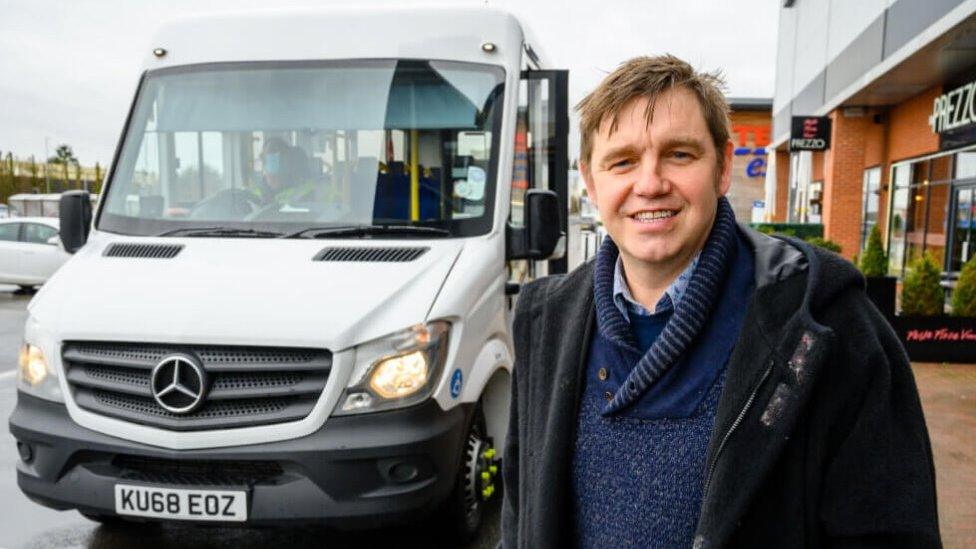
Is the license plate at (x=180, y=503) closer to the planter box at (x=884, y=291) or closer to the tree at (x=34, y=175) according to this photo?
the planter box at (x=884, y=291)

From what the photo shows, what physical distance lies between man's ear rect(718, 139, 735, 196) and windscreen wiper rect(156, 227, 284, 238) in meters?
2.75

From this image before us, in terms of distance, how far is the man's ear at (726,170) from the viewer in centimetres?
161

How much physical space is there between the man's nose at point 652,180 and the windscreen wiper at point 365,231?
2.47 m

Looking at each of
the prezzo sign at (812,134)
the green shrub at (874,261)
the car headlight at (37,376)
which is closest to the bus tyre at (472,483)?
the car headlight at (37,376)

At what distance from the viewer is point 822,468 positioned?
1353 mm

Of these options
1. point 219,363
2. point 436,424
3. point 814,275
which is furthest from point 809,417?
point 219,363

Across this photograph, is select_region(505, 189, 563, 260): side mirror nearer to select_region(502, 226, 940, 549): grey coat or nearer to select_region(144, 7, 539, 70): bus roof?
select_region(144, 7, 539, 70): bus roof

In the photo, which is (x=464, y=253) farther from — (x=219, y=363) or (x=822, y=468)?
(x=822, y=468)

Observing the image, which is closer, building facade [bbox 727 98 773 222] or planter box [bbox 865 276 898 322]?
planter box [bbox 865 276 898 322]

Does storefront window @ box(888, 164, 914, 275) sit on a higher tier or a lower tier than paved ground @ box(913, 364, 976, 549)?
higher

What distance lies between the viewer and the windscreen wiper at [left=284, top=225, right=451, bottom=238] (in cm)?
390

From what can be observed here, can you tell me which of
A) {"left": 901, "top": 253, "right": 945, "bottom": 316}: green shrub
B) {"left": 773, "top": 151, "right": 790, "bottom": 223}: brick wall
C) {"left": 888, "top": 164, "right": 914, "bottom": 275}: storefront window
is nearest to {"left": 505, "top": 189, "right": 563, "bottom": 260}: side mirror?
{"left": 901, "top": 253, "right": 945, "bottom": 316}: green shrub

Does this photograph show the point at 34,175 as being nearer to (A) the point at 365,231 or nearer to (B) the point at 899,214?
(B) the point at 899,214

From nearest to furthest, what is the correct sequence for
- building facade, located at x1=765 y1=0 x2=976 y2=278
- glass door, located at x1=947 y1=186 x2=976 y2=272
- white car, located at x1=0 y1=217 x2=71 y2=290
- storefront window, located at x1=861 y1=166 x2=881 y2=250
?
building facade, located at x1=765 y1=0 x2=976 y2=278 → glass door, located at x1=947 y1=186 x2=976 y2=272 → white car, located at x1=0 y1=217 x2=71 y2=290 → storefront window, located at x1=861 y1=166 x2=881 y2=250
